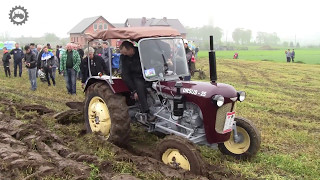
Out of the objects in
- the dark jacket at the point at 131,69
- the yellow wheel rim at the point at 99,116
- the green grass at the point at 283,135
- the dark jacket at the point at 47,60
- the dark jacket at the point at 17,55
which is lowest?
the green grass at the point at 283,135

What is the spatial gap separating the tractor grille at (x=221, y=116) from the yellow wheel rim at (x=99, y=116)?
1.96 m

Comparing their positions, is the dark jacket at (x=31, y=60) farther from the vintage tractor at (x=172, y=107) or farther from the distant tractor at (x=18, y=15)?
the distant tractor at (x=18, y=15)

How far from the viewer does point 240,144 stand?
18.4ft

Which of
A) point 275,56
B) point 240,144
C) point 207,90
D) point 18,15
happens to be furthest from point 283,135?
point 275,56

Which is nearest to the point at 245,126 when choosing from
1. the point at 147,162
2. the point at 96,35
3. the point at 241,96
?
the point at 241,96

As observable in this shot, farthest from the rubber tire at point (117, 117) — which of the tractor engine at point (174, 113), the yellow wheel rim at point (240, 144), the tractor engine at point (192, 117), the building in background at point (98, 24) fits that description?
the building in background at point (98, 24)

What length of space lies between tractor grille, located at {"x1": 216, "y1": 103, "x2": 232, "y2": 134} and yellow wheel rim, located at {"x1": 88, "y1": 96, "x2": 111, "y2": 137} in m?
1.96

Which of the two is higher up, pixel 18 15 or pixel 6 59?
pixel 18 15

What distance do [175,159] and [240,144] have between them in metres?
1.47

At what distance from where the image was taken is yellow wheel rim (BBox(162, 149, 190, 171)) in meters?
4.54

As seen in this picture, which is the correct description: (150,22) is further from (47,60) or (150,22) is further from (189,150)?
(189,150)

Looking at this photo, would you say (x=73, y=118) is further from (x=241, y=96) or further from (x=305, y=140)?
(x=305, y=140)

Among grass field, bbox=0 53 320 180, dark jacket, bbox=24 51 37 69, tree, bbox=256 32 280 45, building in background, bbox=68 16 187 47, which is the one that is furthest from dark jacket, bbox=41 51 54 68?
tree, bbox=256 32 280 45

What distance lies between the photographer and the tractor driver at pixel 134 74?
219 inches
